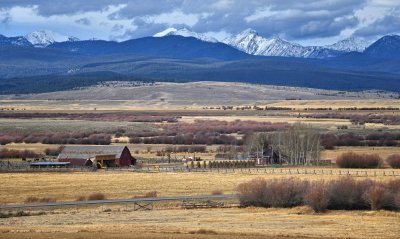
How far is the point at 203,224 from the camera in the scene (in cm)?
4900

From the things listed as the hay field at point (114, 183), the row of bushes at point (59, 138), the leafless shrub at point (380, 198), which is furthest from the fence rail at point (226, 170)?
the row of bushes at point (59, 138)

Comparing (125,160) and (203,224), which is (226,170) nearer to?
(125,160)

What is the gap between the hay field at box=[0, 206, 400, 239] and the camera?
44000 mm

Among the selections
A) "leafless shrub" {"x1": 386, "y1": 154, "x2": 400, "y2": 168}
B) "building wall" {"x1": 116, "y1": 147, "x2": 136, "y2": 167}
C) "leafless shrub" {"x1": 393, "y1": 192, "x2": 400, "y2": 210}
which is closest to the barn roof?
"building wall" {"x1": 116, "y1": 147, "x2": 136, "y2": 167}

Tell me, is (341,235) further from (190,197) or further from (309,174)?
(309,174)

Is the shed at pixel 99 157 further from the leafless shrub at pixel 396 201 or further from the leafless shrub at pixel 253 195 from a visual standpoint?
the leafless shrub at pixel 396 201

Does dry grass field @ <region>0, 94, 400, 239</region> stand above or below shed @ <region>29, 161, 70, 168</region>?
below

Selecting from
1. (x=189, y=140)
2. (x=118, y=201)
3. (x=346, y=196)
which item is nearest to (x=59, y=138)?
(x=189, y=140)

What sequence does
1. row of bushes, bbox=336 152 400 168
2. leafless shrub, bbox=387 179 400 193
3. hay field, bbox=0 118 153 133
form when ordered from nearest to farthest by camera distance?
leafless shrub, bbox=387 179 400 193 < row of bushes, bbox=336 152 400 168 < hay field, bbox=0 118 153 133

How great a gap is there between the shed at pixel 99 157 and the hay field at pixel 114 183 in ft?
36.0

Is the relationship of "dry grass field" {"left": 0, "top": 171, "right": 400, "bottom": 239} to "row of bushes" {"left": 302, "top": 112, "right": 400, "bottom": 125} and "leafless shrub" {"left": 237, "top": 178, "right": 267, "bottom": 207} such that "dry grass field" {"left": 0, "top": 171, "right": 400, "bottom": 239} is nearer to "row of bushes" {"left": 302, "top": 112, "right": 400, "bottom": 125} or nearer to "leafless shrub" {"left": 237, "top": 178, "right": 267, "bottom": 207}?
"leafless shrub" {"left": 237, "top": 178, "right": 267, "bottom": 207}

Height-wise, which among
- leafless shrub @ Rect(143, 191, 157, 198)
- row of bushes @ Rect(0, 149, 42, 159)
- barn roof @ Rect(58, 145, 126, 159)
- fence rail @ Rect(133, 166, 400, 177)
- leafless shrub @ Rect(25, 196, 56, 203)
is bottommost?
fence rail @ Rect(133, 166, 400, 177)

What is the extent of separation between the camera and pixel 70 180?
7550 cm

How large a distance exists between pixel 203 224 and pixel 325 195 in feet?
38.4
